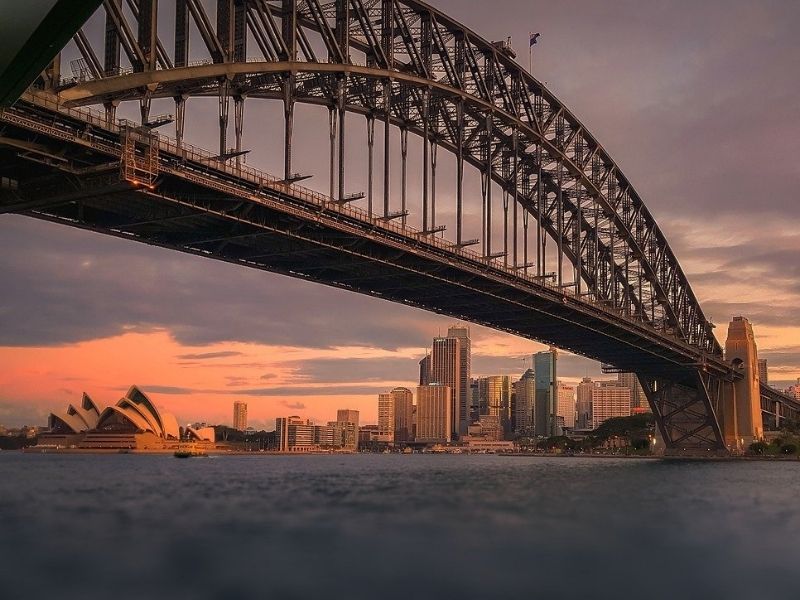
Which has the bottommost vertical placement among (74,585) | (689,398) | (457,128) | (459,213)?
(74,585)

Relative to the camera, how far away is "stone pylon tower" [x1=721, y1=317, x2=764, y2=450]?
12912 cm

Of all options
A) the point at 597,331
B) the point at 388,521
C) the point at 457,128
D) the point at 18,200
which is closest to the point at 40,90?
the point at 18,200

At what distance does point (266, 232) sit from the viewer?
49375 mm

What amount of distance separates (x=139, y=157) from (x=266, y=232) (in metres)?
10.5

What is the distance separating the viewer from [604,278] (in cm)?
9969

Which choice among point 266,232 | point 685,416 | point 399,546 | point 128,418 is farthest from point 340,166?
point 128,418

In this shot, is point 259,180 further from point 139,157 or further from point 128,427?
point 128,427

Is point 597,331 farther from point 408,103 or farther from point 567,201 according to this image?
point 408,103

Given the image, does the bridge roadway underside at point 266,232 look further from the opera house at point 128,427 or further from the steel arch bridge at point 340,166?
the opera house at point 128,427

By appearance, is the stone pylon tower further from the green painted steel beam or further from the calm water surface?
the green painted steel beam

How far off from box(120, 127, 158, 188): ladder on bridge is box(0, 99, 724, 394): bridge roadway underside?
449 millimetres

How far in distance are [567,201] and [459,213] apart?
30.7 metres

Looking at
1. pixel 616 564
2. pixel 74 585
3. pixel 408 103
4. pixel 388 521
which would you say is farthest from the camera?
pixel 408 103

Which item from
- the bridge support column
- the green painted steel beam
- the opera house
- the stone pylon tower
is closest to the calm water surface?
the green painted steel beam
